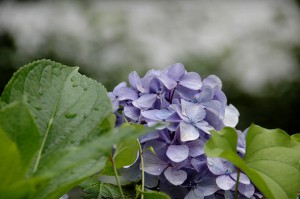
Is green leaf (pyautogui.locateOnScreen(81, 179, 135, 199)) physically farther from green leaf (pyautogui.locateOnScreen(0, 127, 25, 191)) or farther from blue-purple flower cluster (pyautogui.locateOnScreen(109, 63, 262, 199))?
green leaf (pyautogui.locateOnScreen(0, 127, 25, 191))

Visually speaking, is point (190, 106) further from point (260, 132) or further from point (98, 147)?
point (98, 147)

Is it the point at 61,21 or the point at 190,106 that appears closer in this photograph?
the point at 190,106

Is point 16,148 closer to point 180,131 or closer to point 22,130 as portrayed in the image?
point 22,130

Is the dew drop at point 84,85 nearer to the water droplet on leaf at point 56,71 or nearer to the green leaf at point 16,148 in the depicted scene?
the water droplet on leaf at point 56,71

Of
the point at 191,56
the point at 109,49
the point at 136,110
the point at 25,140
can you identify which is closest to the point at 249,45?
the point at 191,56

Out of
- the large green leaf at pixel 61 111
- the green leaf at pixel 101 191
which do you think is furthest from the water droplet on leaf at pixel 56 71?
the green leaf at pixel 101 191

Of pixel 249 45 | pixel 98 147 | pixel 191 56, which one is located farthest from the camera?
pixel 249 45
